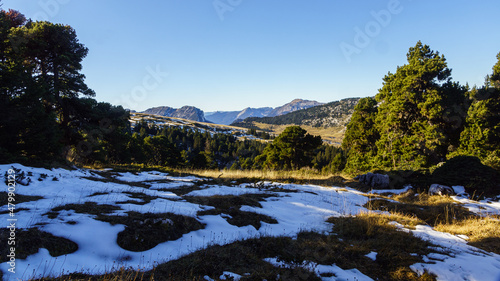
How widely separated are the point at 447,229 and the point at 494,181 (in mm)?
10131

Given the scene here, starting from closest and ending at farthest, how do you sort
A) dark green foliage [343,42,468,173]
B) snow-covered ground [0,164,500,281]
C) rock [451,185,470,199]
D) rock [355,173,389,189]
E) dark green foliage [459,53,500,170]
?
1. snow-covered ground [0,164,500,281]
2. rock [451,185,470,199]
3. rock [355,173,389,189]
4. dark green foliage [459,53,500,170]
5. dark green foliage [343,42,468,173]

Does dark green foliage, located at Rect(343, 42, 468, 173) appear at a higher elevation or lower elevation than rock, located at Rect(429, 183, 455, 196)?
higher

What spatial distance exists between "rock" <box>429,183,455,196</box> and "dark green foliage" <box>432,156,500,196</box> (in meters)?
0.98

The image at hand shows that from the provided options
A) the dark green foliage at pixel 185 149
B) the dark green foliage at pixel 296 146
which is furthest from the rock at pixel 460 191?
the dark green foliage at pixel 185 149

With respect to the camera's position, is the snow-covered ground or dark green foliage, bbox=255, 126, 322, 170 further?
dark green foliage, bbox=255, 126, 322, 170

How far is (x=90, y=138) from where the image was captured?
17375 millimetres

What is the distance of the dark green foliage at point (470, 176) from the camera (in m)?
12.0

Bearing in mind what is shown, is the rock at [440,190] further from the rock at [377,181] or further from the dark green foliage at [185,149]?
the dark green foliage at [185,149]

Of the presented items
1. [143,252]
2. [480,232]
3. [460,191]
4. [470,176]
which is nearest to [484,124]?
[470,176]

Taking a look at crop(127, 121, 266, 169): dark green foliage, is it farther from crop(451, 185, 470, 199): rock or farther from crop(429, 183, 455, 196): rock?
crop(451, 185, 470, 199): rock

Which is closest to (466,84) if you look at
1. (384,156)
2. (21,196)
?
(384,156)

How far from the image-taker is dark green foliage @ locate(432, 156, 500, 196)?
12.0m

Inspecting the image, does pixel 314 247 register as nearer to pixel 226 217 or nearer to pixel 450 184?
pixel 226 217

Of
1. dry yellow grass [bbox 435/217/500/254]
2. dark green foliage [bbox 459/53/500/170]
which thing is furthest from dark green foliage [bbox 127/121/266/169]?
dry yellow grass [bbox 435/217/500/254]
